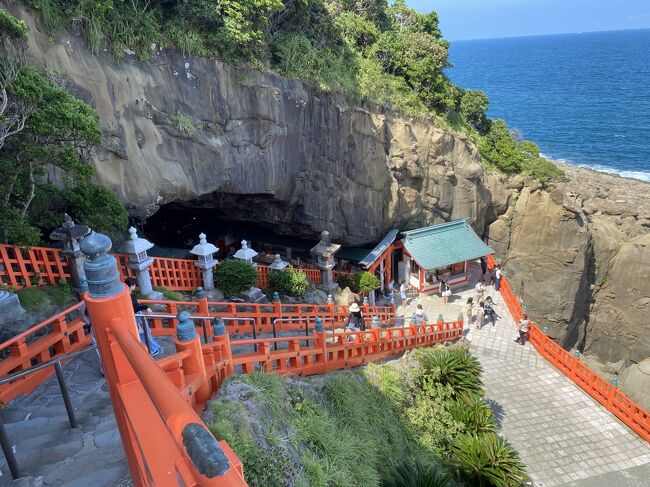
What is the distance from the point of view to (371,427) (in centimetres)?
853

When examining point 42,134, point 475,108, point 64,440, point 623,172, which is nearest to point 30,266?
point 42,134

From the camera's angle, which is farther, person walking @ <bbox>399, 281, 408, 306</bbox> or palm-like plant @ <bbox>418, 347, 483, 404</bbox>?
person walking @ <bbox>399, 281, 408, 306</bbox>

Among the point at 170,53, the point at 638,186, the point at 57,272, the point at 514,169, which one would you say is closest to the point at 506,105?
the point at 638,186

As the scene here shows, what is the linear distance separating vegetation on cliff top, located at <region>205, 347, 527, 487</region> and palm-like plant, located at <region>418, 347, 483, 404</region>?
24 mm

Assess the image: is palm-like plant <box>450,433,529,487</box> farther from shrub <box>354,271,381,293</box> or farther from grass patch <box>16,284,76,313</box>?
shrub <box>354,271,381,293</box>

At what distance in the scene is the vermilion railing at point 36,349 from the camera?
235 inches

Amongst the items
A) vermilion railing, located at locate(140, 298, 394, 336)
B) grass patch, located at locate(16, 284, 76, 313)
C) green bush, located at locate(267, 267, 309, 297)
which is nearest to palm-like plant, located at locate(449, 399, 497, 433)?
vermilion railing, located at locate(140, 298, 394, 336)

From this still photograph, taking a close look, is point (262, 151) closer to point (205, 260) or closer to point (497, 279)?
point (205, 260)

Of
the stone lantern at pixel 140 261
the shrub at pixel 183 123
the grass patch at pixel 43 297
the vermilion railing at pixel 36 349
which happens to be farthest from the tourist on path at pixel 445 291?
the vermilion railing at pixel 36 349

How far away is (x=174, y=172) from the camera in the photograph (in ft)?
48.5

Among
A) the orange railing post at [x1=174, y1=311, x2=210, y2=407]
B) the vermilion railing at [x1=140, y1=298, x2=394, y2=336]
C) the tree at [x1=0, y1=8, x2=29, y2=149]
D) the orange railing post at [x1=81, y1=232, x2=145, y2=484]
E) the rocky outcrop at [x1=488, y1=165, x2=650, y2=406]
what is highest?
the tree at [x1=0, y1=8, x2=29, y2=149]

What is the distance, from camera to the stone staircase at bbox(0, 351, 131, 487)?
4.57 m

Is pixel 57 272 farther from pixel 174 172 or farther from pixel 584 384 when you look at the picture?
pixel 584 384

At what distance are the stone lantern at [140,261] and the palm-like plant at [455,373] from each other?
22.1 feet
